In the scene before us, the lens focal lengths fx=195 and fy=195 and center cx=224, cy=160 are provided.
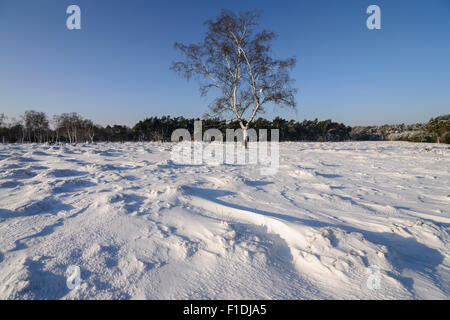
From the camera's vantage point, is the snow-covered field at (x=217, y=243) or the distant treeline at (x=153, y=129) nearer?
the snow-covered field at (x=217, y=243)

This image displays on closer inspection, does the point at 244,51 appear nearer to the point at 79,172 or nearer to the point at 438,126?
the point at 79,172

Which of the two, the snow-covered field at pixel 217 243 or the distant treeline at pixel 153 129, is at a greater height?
the distant treeline at pixel 153 129

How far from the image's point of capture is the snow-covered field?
4.13 feet

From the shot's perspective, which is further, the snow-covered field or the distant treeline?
the distant treeline

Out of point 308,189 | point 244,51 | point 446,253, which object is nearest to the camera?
point 446,253

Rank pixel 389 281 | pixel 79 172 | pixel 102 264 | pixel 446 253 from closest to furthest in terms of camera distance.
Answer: pixel 389 281 < pixel 102 264 < pixel 446 253 < pixel 79 172

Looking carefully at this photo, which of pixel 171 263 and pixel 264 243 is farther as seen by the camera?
pixel 264 243

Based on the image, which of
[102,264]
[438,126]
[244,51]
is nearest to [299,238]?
[102,264]

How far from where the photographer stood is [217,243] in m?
1.71

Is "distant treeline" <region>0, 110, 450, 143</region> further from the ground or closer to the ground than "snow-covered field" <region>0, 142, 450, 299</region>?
further from the ground

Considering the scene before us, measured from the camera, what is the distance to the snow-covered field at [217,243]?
1258 mm

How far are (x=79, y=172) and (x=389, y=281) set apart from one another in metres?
4.94
